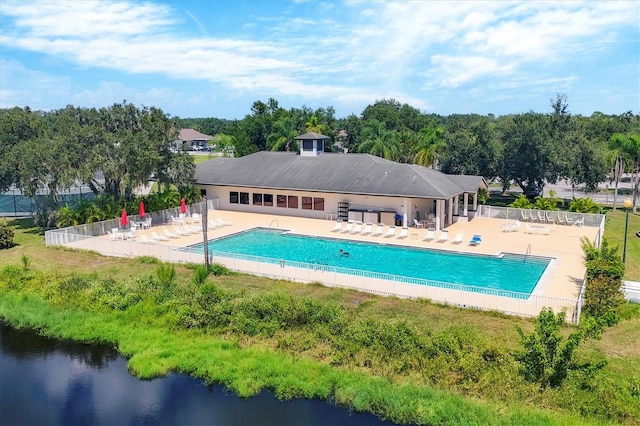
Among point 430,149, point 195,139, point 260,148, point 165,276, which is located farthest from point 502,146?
point 195,139

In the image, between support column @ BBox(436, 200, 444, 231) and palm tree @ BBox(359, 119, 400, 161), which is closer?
support column @ BBox(436, 200, 444, 231)

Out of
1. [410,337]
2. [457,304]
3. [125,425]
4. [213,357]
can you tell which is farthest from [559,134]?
[125,425]

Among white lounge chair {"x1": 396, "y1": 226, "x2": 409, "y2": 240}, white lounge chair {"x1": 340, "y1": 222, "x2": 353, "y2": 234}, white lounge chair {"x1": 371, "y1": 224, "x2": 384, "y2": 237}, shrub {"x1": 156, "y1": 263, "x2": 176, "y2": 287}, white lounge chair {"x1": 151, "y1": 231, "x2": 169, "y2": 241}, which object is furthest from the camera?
white lounge chair {"x1": 340, "y1": 222, "x2": 353, "y2": 234}

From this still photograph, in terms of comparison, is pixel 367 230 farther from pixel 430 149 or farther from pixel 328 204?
pixel 430 149

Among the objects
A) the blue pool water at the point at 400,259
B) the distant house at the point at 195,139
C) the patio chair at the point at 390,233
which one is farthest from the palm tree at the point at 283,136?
the distant house at the point at 195,139

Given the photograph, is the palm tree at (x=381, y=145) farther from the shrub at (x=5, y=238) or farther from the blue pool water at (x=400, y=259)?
the shrub at (x=5, y=238)

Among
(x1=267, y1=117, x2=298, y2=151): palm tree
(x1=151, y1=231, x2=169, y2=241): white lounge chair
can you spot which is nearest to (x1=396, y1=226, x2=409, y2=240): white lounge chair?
(x1=151, y1=231, x2=169, y2=241): white lounge chair

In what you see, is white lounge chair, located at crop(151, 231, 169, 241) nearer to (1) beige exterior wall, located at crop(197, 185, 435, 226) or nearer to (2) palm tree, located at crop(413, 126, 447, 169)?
(1) beige exterior wall, located at crop(197, 185, 435, 226)
